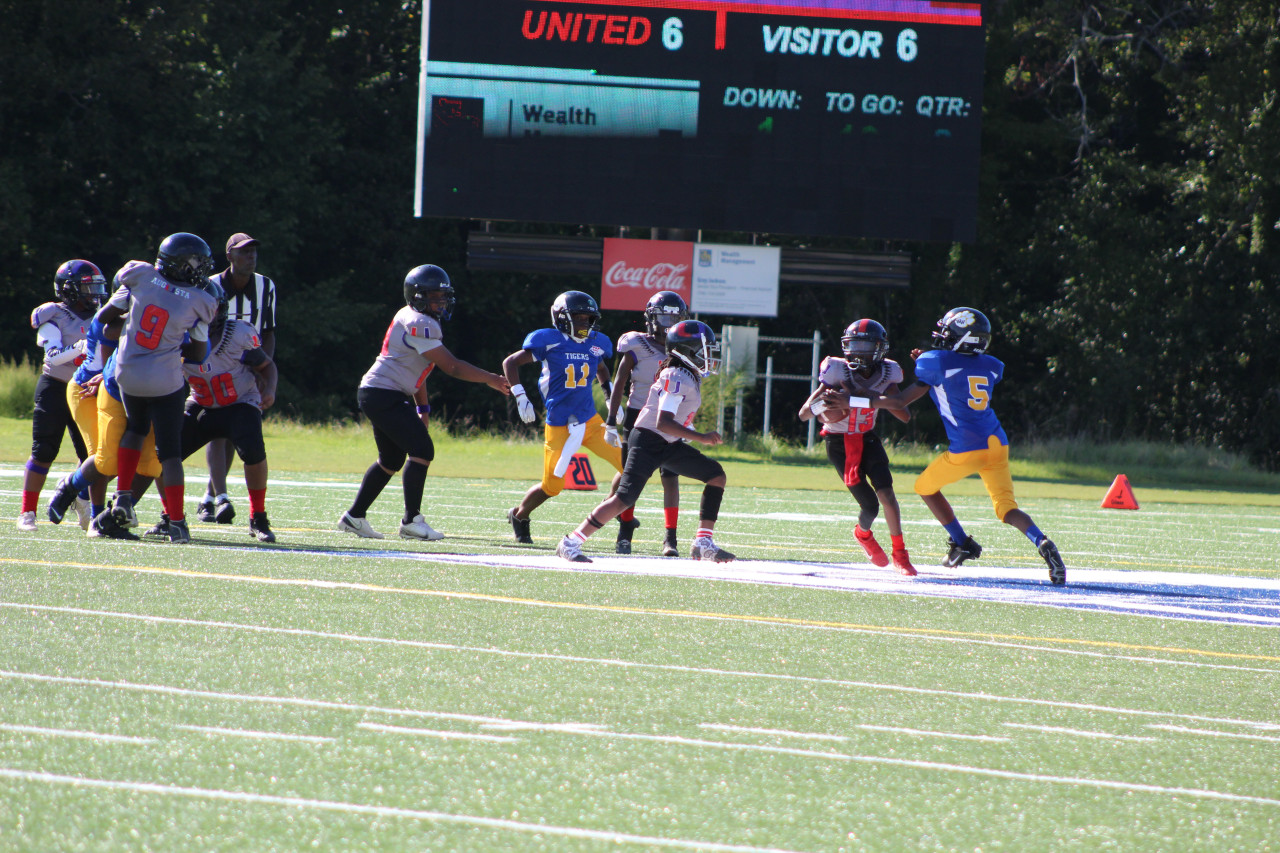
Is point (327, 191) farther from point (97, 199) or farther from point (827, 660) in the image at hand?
point (827, 660)

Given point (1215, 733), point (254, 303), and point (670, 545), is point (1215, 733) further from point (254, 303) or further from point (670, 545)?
point (254, 303)

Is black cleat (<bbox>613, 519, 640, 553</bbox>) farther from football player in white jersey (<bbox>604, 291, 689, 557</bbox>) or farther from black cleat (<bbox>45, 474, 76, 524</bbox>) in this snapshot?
black cleat (<bbox>45, 474, 76, 524</bbox>)

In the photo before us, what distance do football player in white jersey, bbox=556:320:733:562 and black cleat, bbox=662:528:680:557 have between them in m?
0.50

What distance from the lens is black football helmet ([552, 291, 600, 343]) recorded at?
9.89 metres

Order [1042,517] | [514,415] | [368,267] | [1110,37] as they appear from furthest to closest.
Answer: [368,267], [514,415], [1110,37], [1042,517]

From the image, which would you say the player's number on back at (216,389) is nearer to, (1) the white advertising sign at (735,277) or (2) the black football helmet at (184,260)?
(2) the black football helmet at (184,260)

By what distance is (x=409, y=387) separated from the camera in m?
9.30

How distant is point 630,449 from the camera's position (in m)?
8.59

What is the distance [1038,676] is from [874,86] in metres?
17.5

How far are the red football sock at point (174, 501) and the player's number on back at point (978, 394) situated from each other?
4763 millimetres

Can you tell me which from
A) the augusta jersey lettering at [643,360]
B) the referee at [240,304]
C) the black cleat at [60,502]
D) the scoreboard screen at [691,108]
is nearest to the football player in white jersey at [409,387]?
the referee at [240,304]

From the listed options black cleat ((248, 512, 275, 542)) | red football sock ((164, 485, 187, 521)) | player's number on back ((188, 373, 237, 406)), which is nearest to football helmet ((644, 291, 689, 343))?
player's number on back ((188, 373, 237, 406))

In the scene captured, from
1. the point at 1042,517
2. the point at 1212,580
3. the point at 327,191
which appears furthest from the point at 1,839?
the point at 327,191

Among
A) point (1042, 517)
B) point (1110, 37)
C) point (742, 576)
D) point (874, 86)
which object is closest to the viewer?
point (742, 576)
